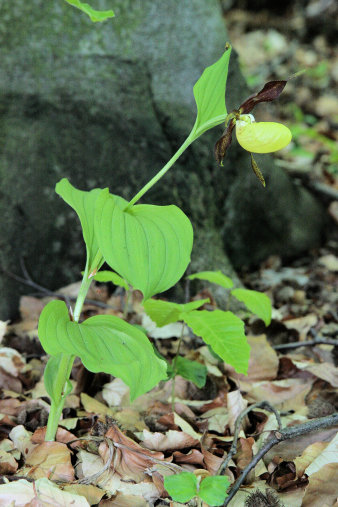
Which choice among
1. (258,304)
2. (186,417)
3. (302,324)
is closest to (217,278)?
(258,304)

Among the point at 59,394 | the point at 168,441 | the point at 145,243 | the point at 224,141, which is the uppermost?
the point at 224,141

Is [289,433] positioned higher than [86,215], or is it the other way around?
[86,215]

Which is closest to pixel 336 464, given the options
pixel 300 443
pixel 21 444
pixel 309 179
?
pixel 300 443

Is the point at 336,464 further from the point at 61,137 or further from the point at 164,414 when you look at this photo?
the point at 61,137

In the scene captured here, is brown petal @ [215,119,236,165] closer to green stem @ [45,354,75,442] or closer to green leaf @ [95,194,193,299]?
green leaf @ [95,194,193,299]

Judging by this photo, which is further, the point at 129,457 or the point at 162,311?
the point at 162,311

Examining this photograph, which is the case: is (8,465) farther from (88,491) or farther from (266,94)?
(266,94)

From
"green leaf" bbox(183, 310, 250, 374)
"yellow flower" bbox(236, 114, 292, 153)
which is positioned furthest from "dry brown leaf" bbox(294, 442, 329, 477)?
"yellow flower" bbox(236, 114, 292, 153)
